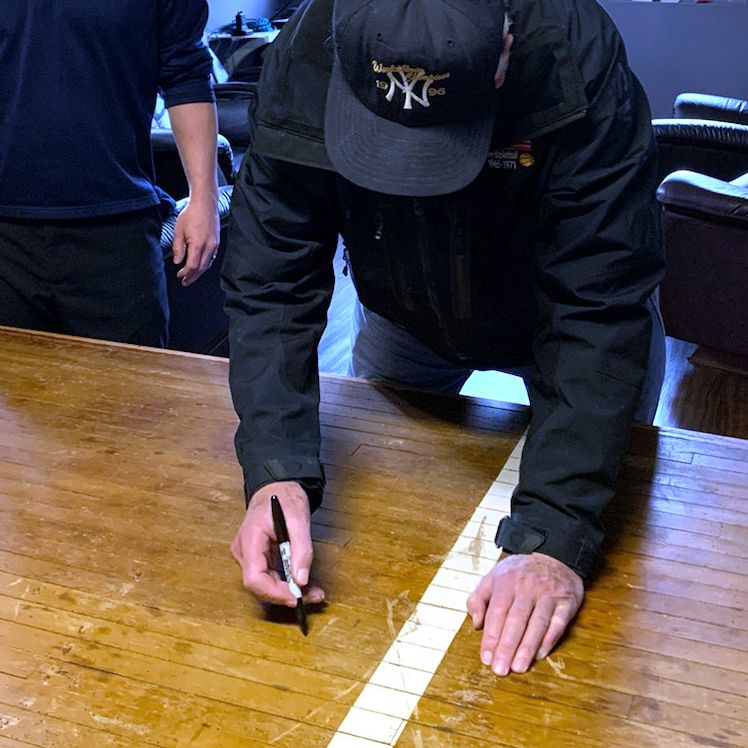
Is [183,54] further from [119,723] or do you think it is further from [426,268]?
[119,723]

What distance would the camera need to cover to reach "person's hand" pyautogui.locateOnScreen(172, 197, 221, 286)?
197 cm

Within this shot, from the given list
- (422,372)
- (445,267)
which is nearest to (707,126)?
(422,372)

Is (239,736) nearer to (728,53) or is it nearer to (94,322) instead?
(94,322)

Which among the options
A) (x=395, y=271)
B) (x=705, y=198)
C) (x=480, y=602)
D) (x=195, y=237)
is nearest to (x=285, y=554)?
(x=480, y=602)

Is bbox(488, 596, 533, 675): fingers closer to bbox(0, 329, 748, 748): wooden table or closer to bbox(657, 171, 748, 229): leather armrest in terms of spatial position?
bbox(0, 329, 748, 748): wooden table

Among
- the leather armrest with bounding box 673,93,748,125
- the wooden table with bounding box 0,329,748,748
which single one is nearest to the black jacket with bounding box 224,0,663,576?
the wooden table with bounding box 0,329,748,748

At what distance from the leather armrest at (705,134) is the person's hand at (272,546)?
3439 millimetres

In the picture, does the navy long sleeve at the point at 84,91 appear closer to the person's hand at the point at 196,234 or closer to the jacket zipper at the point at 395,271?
the person's hand at the point at 196,234

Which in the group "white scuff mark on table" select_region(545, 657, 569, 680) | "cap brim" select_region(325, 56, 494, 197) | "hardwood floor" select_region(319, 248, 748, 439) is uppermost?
"cap brim" select_region(325, 56, 494, 197)

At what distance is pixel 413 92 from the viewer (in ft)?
3.55

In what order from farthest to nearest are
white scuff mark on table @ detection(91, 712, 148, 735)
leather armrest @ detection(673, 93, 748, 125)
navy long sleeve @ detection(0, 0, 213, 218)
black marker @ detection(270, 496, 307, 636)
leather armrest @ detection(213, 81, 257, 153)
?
leather armrest @ detection(213, 81, 257, 153)
leather armrest @ detection(673, 93, 748, 125)
navy long sleeve @ detection(0, 0, 213, 218)
black marker @ detection(270, 496, 307, 636)
white scuff mark on table @ detection(91, 712, 148, 735)

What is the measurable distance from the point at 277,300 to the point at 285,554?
38 centimetres

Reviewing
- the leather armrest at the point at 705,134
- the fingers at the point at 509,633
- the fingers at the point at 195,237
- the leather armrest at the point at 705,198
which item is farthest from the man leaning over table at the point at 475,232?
the leather armrest at the point at 705,134

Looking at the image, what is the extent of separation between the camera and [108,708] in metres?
1.05
